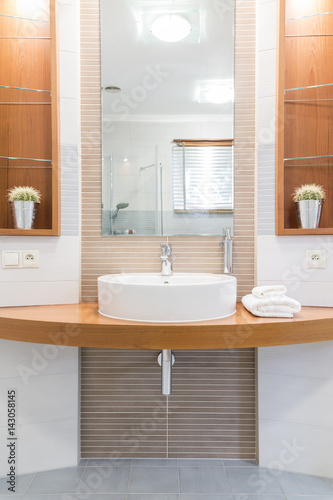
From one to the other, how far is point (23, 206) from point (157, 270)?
70 cm

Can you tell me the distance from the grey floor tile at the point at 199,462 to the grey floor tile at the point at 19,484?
2.31 ft

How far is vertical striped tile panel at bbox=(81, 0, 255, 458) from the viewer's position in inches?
72.0

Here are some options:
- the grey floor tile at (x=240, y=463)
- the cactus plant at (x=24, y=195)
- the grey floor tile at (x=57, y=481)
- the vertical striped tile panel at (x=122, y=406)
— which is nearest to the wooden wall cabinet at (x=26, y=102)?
the cactus plant at (x=24, y=195)

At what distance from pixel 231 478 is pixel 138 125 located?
1731 mm

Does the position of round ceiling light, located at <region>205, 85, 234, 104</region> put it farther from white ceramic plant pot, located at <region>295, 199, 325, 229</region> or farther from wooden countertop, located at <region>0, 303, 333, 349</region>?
wooden countertop, located at <region>0, 303, 333, 349</region>

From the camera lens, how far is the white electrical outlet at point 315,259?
1704mm

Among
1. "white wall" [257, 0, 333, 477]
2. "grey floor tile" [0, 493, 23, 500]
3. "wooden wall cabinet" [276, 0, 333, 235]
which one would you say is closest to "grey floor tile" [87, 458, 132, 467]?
"grey floor tile" [0, 493, 23, 500]

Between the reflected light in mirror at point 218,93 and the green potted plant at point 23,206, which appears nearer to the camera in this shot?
the green potted plant at point 23,206

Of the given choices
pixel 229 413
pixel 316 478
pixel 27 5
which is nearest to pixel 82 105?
pixel 27 5

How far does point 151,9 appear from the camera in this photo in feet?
5.96

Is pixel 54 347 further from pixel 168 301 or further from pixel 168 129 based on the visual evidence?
pixel 168 129

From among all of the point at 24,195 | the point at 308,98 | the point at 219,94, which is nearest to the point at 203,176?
the point at 219,94

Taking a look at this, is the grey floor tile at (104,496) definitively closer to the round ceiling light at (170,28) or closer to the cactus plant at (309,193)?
the cactus plant at (309,193)

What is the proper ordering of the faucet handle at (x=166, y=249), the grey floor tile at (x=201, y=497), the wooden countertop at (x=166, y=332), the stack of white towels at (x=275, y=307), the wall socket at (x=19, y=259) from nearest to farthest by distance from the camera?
the wooden countertop at (x=166, y=332) → the stack of white towels at (x=275, y=307) → the grey floor tile at (x=201, y=497) → the wall socket at (x=19, y=259) → the faucet handle at (x=166, y=249)
